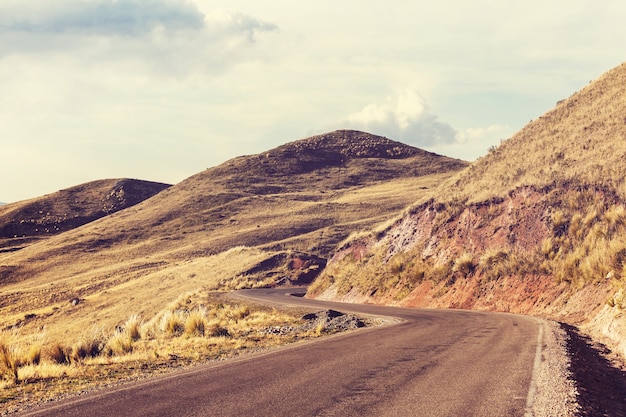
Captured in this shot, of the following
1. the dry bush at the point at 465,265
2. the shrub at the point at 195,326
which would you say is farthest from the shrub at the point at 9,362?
the dry bush at the point at 465,265

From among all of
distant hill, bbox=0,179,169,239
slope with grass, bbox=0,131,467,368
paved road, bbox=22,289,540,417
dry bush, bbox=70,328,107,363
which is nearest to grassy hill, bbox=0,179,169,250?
distant hill, bbox=0,179,169,239

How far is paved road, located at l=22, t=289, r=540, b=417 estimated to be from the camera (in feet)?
25.9

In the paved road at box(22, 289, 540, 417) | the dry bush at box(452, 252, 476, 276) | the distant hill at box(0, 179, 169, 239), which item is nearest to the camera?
the paved road at box(22, 289, 540, 417)

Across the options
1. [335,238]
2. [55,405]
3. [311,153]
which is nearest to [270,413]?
[55,405]

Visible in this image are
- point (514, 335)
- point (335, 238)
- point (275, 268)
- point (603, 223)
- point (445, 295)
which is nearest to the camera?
point (514, 335)

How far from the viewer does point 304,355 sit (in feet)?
43.2

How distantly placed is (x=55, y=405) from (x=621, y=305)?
14538 millimetres

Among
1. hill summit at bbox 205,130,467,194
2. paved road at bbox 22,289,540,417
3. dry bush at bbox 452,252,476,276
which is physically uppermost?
hill summit at bbox 205,130,467,194

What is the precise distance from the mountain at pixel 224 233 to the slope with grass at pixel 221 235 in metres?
0.23

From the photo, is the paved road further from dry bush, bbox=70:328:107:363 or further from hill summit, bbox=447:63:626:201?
hill summit, bbox=447:63:626:201

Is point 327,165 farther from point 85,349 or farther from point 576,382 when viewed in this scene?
point 576,382

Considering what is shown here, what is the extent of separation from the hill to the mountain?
830 inches

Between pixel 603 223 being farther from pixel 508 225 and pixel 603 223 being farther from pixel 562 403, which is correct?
pixel 562 403

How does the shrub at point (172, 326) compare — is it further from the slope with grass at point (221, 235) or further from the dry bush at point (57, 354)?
the slope with grass at point (221, 235)
